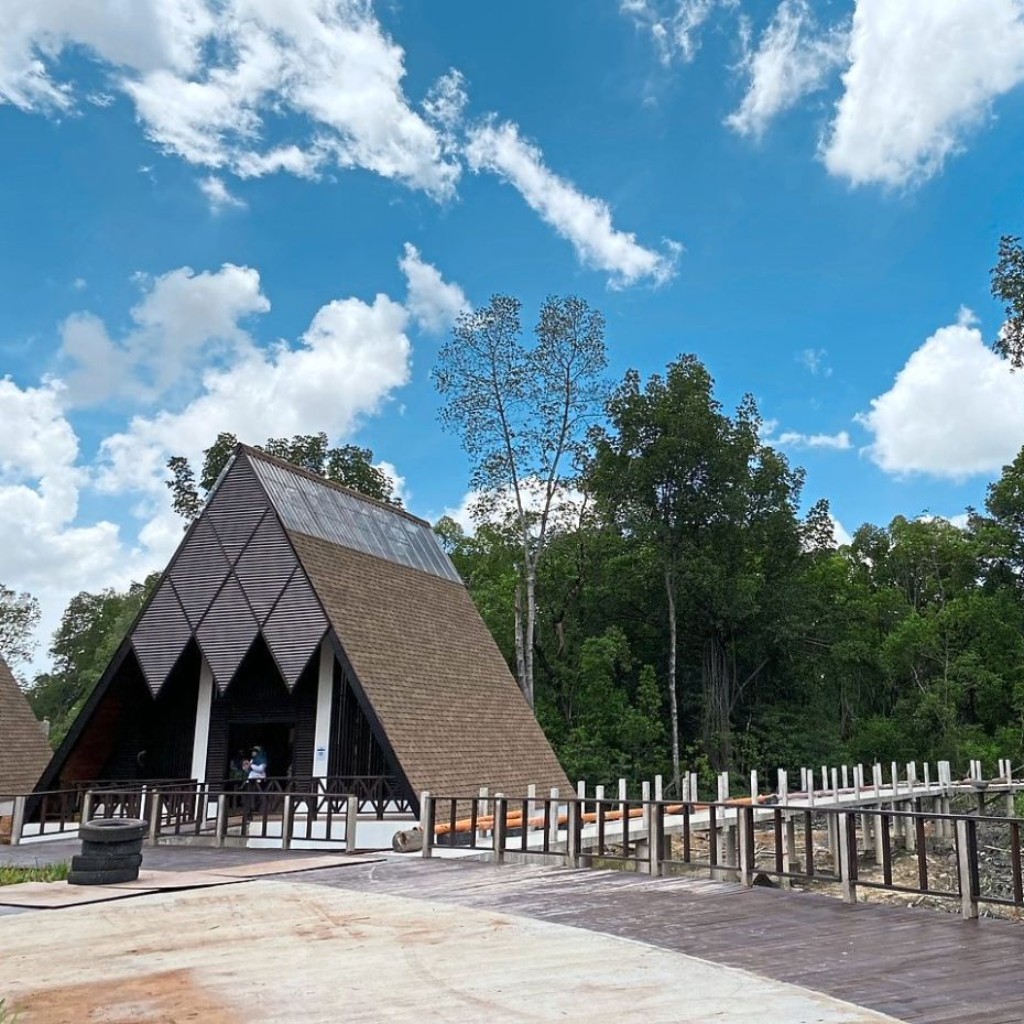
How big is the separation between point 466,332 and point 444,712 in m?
15.7

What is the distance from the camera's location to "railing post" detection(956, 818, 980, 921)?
6.61m

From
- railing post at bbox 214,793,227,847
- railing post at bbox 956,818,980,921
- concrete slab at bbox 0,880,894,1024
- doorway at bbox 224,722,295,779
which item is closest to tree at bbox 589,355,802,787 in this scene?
doorway at bbox 224,722,295,779

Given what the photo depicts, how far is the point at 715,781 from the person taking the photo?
94.7 ft

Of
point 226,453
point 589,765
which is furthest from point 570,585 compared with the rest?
point 226,453

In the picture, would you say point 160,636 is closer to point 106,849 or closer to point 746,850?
point 106,849

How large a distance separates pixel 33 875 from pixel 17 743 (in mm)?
12271

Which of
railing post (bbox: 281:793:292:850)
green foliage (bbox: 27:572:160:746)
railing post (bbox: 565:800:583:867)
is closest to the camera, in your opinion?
railing post (bbox: 565:800:583:867)

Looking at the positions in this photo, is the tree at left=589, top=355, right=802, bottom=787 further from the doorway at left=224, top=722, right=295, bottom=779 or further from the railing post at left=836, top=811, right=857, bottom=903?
the railing post at left=836, top=811, right=857, bottom=903

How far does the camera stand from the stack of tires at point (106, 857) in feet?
29.5

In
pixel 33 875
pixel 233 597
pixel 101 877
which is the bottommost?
pixel 33 875

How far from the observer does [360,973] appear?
16.8ft

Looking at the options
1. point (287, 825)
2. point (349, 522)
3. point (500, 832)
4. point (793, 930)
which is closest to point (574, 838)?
point (500, 832)

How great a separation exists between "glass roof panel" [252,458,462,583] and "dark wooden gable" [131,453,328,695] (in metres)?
0.45

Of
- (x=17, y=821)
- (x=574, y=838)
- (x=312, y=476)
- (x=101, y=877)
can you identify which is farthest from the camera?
(x=312, y=476)
